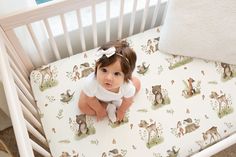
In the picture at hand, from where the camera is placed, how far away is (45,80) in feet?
3.93

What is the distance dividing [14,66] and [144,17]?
550 mm

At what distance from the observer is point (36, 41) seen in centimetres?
111

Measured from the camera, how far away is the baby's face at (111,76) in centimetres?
93

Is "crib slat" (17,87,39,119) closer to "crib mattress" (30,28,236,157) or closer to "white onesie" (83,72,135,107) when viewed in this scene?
"crib mattress" (30,28,236,157)

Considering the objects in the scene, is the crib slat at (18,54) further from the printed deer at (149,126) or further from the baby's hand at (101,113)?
the printed deer at (149,126)

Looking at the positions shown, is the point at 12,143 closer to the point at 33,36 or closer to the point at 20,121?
the point at 33,36

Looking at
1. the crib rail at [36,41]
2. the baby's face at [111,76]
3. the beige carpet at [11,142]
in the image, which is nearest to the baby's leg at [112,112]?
the baby's face at [111,76]

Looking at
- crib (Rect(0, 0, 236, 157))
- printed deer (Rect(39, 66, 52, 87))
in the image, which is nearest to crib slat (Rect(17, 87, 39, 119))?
crib (Rect(0, 0, 236, 157))

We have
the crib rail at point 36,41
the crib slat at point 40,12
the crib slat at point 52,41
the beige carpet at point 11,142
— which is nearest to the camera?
the crib rail at point 36,41

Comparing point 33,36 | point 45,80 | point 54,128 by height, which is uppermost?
point 33,36

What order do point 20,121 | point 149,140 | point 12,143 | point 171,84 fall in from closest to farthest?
point 20,121 → point 149,140 → point 171,84 → point 12,143

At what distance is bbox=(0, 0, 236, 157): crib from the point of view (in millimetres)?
869

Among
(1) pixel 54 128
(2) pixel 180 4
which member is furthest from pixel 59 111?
(2) pixel 180 4

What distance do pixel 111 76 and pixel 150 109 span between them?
0.95 feet
